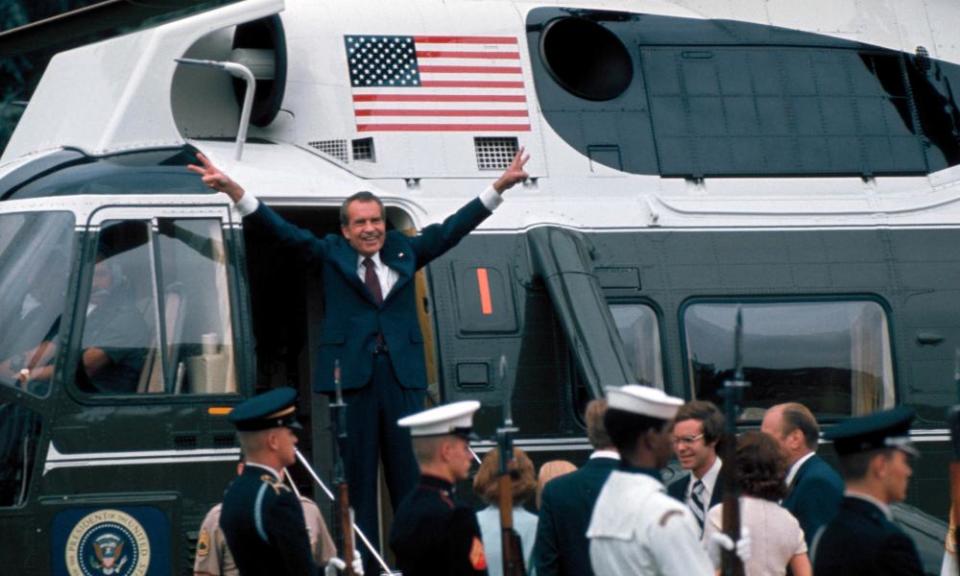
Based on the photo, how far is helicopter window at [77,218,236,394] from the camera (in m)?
9.30

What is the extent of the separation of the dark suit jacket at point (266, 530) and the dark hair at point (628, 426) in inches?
56.1

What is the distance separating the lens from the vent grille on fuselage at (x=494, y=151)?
1053cm

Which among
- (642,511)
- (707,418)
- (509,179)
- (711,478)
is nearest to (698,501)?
(711,478)

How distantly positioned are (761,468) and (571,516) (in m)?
1.10

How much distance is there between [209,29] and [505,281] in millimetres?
→ 2151

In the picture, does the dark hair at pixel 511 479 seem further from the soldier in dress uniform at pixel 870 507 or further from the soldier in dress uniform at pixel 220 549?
the soldier in dress uniform at pixel 870 507

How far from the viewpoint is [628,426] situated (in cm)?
614

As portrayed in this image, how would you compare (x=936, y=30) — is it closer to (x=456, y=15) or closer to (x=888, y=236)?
(x=888, y=236)

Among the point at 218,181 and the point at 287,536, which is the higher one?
the point at 218,181

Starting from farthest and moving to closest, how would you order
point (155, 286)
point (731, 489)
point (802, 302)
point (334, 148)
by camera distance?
point (802, 302) < point (334, 148) < point (155, 286) < point (731, 489)

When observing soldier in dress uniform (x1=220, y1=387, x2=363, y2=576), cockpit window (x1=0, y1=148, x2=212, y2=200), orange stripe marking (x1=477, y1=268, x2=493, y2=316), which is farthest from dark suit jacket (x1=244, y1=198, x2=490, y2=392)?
soldier in dress uniform (x1=220, y1=387, x2=363, y2=576)

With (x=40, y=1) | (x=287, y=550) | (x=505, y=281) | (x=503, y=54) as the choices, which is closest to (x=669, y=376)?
(x=505, y=281)

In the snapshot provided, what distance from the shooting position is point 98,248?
30.8 ft

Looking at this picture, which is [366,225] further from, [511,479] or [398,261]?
[511,479]
